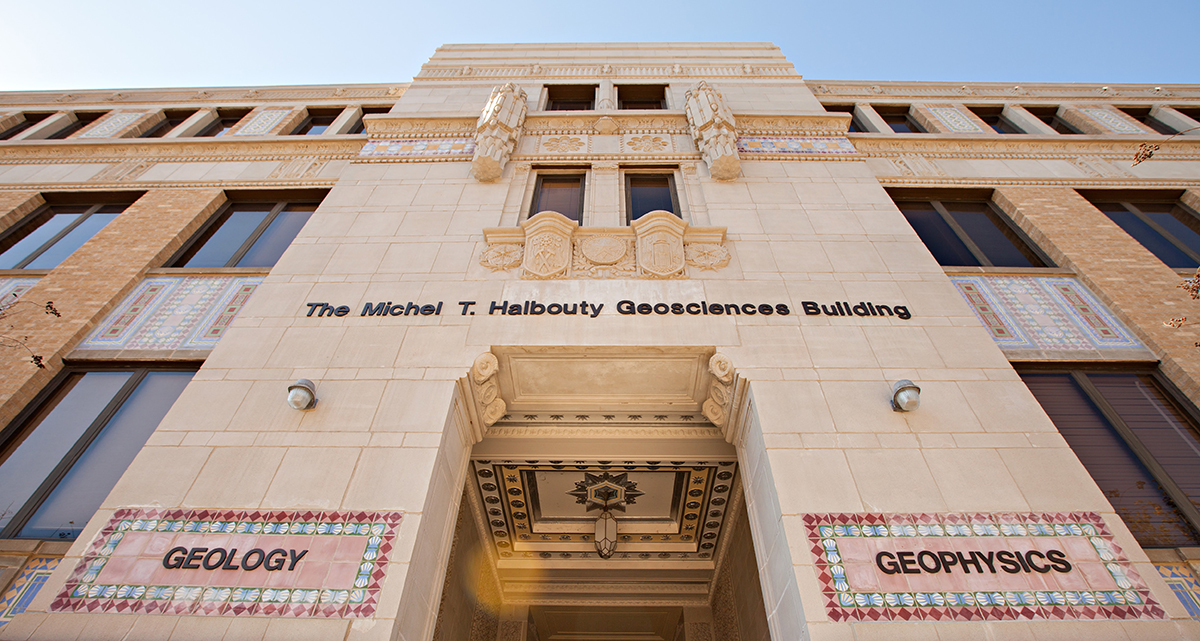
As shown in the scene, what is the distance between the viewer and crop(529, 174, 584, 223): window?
34.8 ft

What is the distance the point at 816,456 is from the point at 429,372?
4.58 metres

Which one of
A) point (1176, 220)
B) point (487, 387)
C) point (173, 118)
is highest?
point (173, 118)

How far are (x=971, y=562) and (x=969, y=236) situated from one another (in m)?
7.81

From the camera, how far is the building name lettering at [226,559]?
16.5 ft

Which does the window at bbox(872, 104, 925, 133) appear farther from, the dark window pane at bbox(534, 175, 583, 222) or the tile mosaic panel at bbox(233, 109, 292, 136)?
the tile mosaic panel at bbox(233, 109, 292, 136)

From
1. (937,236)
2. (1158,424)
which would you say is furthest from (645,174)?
(1158,424)

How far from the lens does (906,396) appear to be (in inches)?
243

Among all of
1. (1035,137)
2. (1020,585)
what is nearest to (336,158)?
(1020,585)

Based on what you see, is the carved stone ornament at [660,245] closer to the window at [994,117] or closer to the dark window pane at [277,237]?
the dark window pane at [277,237]

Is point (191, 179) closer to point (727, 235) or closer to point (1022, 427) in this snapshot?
point (727, 235)

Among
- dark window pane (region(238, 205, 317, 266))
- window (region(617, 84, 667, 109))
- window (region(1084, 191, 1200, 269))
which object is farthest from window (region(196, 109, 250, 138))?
window (region(1084, 191, 1200, 269))

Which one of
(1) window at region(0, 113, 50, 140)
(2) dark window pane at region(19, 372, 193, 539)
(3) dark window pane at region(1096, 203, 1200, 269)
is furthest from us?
(1) window at region(0, 113, 50, 140)

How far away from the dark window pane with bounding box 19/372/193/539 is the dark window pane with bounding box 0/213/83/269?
463 centimetres

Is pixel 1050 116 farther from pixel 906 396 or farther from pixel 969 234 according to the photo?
pixel 906 396
